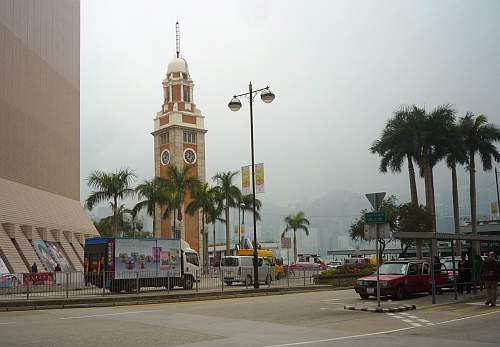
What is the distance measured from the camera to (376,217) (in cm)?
1827

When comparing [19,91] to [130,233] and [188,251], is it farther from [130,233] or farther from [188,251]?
[130,233]

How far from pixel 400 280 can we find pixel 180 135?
75.5 m

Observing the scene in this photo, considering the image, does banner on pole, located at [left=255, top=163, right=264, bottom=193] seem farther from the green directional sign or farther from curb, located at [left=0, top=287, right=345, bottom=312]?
the green directional sign

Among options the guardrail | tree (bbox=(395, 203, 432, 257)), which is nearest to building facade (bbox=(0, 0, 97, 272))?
the guardrail

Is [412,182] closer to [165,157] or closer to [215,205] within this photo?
[215,205]

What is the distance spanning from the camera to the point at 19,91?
4128cm

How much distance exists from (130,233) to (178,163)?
1950cm

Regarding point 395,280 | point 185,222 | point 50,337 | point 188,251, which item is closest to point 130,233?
point 185,222

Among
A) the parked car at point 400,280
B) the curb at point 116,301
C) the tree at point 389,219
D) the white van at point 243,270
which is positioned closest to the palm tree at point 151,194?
the tree at point 389,219

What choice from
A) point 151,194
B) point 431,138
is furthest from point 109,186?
point 431,138

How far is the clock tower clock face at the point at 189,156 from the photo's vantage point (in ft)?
315

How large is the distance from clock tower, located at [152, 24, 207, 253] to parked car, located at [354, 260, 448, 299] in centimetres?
7007

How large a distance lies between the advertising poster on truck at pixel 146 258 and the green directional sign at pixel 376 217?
1445cm

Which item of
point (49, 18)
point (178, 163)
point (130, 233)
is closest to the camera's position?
point (49, 18)
